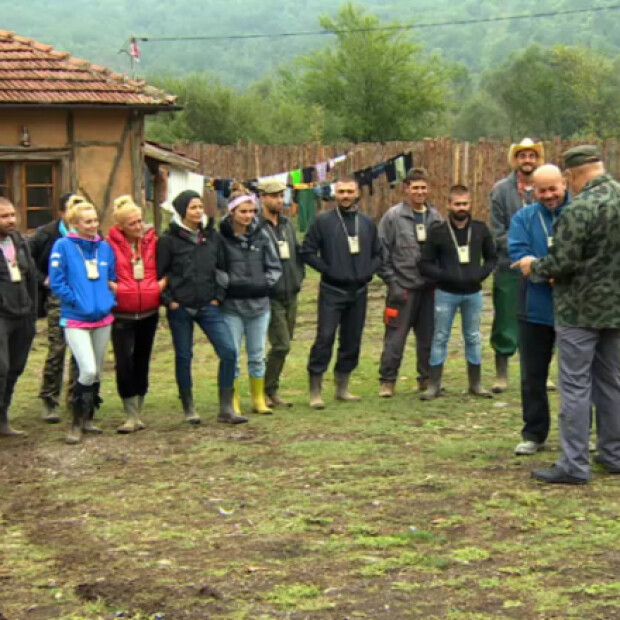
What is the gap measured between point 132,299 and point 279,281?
1.45 m

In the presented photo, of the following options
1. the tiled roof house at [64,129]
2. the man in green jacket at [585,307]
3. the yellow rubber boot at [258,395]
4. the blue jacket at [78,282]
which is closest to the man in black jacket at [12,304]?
the blue jacket at [78,282]

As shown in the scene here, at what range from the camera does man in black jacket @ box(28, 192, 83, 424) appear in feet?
33.7

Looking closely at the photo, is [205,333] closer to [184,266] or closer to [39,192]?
[184,266]

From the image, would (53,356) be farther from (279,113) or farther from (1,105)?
(279,113)

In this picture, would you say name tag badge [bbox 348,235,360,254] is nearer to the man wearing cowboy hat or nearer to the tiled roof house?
the man wearing cowboy hat

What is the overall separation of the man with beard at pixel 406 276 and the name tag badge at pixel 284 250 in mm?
890

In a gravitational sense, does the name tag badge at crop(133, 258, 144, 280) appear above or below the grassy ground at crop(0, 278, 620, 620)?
above

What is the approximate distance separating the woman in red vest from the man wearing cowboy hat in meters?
2.99

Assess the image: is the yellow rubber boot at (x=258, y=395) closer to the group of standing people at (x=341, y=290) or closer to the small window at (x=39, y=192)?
the group of standing people at (x=341, y=290)

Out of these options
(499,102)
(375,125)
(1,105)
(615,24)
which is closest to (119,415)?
(1,105)

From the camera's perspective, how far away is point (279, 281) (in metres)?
10.4

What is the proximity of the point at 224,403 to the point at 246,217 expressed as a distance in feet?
4.95

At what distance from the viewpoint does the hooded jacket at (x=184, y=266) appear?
31.7 feet

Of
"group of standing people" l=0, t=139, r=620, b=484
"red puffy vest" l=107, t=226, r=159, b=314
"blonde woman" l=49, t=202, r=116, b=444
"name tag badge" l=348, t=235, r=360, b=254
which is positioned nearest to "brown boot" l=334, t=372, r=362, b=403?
"group of standing people" l=0, t=139, r=620, b=484
